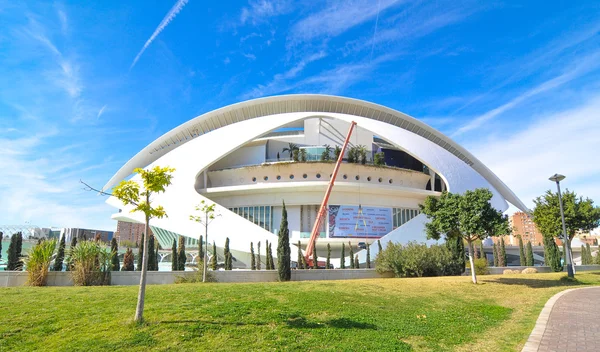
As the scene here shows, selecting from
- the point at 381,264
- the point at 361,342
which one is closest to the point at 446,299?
the point at 361,342

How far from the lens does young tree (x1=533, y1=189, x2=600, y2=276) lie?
846 inches

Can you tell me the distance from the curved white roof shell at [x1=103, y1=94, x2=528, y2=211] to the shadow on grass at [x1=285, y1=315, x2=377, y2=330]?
32361 millimetres

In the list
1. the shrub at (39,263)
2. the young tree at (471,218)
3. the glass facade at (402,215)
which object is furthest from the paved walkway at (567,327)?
the glass facade at (402,215)

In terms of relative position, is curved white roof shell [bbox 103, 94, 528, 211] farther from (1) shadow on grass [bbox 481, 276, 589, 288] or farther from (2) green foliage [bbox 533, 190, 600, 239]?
(1) shadow on grass [bbox 481, 276, 589, 288]

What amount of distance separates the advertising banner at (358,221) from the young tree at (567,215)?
10.9 metres

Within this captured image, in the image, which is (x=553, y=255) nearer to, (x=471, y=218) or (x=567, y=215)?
(x=567, y=215)

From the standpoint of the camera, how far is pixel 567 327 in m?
8.07

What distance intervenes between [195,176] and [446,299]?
74.9ft

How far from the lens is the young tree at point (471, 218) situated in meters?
15.7

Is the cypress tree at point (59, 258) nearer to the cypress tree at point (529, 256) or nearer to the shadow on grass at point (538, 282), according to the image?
the shadow on grass at point (538, 282)

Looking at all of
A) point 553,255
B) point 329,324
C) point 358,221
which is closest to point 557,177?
point 553,255

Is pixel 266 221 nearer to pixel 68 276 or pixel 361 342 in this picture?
pixel 68 276

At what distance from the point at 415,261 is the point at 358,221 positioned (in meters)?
11.5

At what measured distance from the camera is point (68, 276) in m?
14.3
